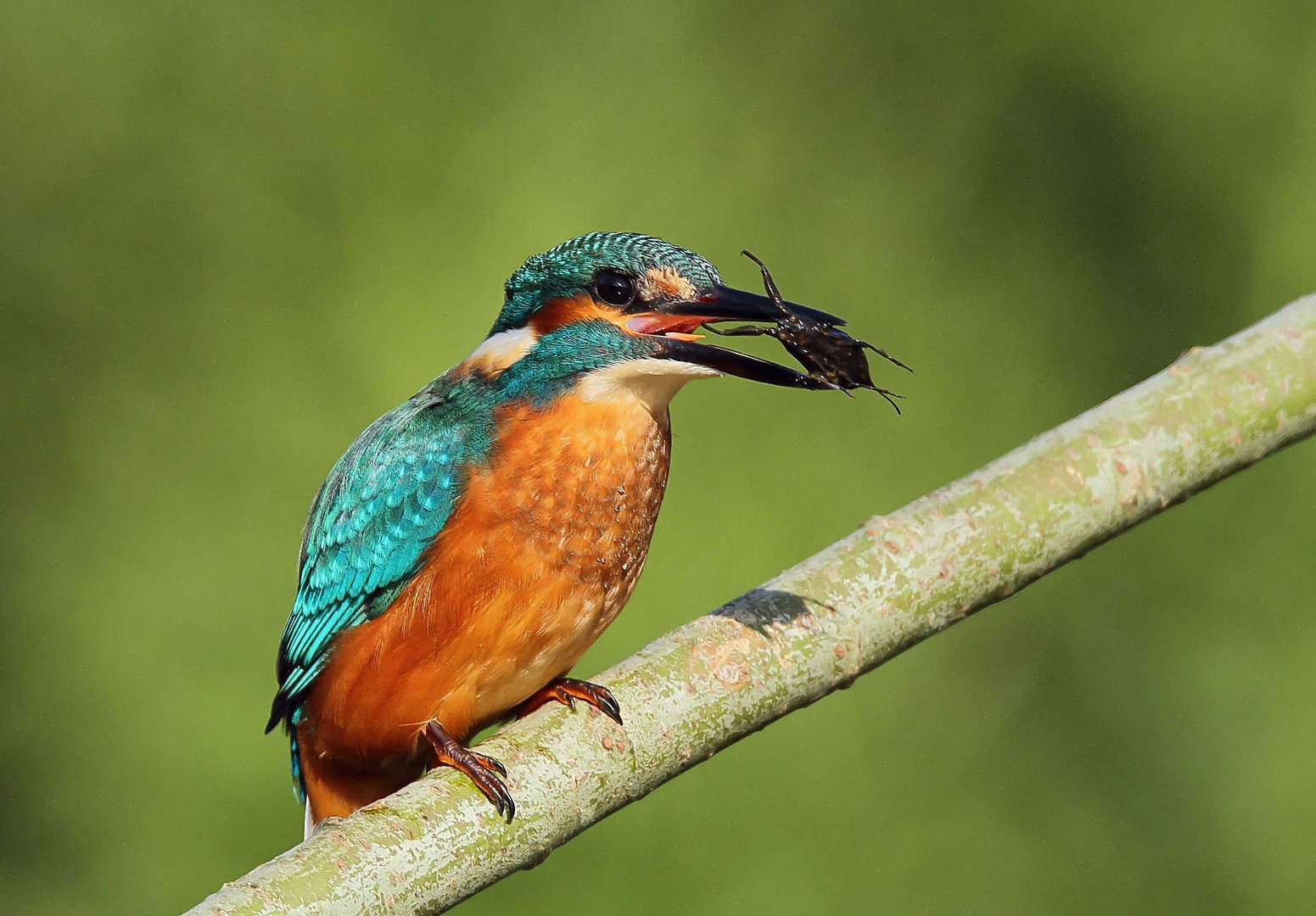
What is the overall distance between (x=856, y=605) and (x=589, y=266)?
23.5 inches

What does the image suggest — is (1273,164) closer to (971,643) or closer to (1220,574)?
(1220,574)

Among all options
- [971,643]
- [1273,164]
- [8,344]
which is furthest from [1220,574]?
[8,344]

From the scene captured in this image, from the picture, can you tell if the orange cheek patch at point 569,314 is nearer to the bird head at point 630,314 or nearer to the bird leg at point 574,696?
the bird head at point 630,314

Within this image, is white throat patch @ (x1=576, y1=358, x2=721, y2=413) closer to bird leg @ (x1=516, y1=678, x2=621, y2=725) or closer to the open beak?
the open beak

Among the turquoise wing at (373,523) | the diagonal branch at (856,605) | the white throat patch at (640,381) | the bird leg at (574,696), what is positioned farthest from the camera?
the turquoise wing at (373,523)

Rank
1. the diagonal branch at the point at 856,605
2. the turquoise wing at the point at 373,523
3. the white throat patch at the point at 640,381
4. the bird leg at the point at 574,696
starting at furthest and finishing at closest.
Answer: the turquoise wing at the point at 373,523, the white throat patch at the point at 640,381, the bird leg at the point at 574,696, the diagonal branch at the point at 856,605

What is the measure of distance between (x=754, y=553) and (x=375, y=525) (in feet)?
5.31

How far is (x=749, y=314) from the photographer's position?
6.06 feet

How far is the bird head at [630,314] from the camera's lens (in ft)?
6.08

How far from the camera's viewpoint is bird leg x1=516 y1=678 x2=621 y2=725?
176cm

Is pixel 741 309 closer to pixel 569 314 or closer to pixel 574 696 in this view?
pixel 569 314

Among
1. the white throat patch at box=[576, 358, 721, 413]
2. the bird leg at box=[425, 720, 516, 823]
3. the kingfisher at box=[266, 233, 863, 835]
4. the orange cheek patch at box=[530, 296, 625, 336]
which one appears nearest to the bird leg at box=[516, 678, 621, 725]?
the kingfisher at box=[266, 233, 863, 835]

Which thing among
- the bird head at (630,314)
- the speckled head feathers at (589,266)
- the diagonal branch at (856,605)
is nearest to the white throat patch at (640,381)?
the bird head at (630,314)

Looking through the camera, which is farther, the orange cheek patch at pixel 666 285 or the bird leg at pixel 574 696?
the orange cheek patch at pixel 666 285
